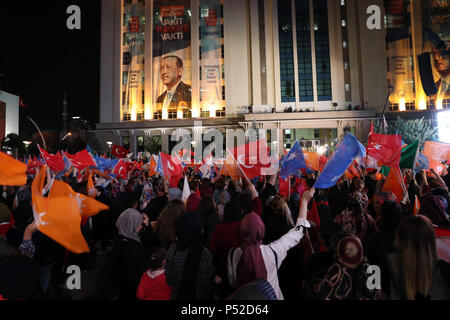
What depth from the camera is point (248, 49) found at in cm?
4981

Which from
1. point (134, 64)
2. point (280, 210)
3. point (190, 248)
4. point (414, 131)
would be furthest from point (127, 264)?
point (134, 64)

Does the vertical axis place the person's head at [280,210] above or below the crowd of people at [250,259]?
above

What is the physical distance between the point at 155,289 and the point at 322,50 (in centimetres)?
5124

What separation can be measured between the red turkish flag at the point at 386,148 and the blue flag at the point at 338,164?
306 centimetres

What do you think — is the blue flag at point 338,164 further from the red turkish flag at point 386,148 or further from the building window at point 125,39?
the building window at point 125,39

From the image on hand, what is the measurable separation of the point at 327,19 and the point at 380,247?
52256 mm

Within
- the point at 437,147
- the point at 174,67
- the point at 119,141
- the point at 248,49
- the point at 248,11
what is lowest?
the point at 437,147

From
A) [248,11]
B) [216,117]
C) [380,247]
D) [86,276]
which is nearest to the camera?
[380,247]

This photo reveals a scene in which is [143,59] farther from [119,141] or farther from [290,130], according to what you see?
[290,130]

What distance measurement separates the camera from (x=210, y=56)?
161ft

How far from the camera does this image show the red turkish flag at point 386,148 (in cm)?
687

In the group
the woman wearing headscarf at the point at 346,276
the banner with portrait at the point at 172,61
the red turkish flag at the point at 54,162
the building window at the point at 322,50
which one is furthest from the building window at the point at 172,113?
the woman wearing headscarf at the point at 346,276

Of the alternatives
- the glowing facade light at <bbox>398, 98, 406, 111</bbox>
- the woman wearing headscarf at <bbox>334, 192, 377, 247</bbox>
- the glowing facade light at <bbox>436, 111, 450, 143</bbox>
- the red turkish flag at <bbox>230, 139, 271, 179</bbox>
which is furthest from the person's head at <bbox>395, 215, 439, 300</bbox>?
the glowing facade light at <bbox>398, 98, 406, 111</bbox>
